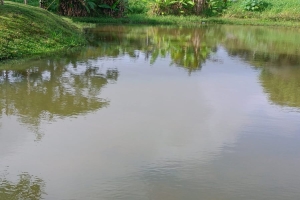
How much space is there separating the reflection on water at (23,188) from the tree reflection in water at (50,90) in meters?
1.05

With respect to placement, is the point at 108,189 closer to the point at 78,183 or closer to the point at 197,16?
the point at 78,183

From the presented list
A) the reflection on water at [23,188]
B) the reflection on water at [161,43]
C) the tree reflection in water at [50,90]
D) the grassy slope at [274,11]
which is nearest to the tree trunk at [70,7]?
the reflection on water at [161,43]

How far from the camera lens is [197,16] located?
21.1 m

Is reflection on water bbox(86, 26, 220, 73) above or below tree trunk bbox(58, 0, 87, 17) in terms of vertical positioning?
below

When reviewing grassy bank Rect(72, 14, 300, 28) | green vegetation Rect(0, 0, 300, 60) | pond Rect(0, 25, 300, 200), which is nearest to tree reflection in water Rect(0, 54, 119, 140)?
pond Rect(0, 25, 300, 200)

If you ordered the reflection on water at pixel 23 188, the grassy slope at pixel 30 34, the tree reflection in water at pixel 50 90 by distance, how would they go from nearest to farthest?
the reflection on water at pixel 23 188
the tree reflection in water at pixel 50 90
the grassy slope at pixel 30 34

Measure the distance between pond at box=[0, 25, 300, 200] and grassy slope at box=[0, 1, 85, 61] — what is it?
0.59 m

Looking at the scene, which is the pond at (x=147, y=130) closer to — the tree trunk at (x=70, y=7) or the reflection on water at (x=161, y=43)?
the reflection on water at (x=161, y=43)

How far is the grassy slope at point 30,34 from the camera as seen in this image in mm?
8570

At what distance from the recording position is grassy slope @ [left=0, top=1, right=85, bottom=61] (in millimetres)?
8570

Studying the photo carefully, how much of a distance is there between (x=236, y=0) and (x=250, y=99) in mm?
19164

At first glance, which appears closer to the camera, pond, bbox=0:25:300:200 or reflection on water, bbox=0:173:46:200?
reflection on water, bbox=0:173:46:200

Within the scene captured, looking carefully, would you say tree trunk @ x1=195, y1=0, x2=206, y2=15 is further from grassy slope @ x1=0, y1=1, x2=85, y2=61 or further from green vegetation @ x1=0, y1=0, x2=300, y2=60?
grassy slope @ x1=0, y1=1, x2=85, y2=61

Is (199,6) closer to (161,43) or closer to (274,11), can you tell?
(274,11)
